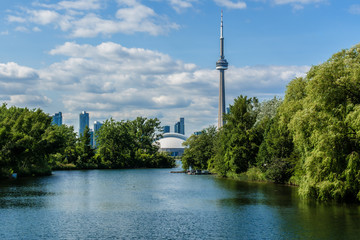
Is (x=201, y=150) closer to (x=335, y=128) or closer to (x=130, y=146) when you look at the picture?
(x=130, y=146)

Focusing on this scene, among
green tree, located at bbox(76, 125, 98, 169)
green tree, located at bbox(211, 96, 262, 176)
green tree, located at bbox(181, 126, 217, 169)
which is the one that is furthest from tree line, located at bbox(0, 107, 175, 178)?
green tree, located at bbox(211, 96, 262, 176)

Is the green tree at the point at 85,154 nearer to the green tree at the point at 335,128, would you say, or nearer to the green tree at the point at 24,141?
the green tree at the point at 24,141

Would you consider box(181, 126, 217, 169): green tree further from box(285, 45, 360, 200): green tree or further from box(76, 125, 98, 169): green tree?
box(285, 45, 360, 200): green tree

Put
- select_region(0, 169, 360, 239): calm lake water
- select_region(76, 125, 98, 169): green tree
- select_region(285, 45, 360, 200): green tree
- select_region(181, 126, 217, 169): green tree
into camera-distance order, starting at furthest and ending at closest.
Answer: select_region(76, 125, 98, 169): green tree → select_region(181, 126, 217, 169): green tree → select_region(285, 45, 360, 200): green tree → select_region(0, 169, 360, 239): calm lake water

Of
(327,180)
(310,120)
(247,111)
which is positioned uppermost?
(247,111)

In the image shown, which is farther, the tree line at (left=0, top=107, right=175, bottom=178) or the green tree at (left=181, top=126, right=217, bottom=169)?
the green tree at (left=181, top=126, right=217, bottom=169)

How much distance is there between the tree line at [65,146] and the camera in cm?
8162

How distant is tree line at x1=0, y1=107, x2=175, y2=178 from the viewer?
81625mm

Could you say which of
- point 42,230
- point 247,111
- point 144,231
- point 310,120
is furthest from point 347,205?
point 247,111

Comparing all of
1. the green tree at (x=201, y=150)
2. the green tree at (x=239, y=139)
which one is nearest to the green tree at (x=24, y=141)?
the green tree at (x=201, y=150)

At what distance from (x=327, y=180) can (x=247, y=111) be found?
46.8m

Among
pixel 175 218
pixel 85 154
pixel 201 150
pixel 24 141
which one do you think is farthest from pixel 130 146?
pixel 175 218

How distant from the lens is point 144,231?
2919 cm

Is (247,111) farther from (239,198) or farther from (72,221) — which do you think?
(72,221)
